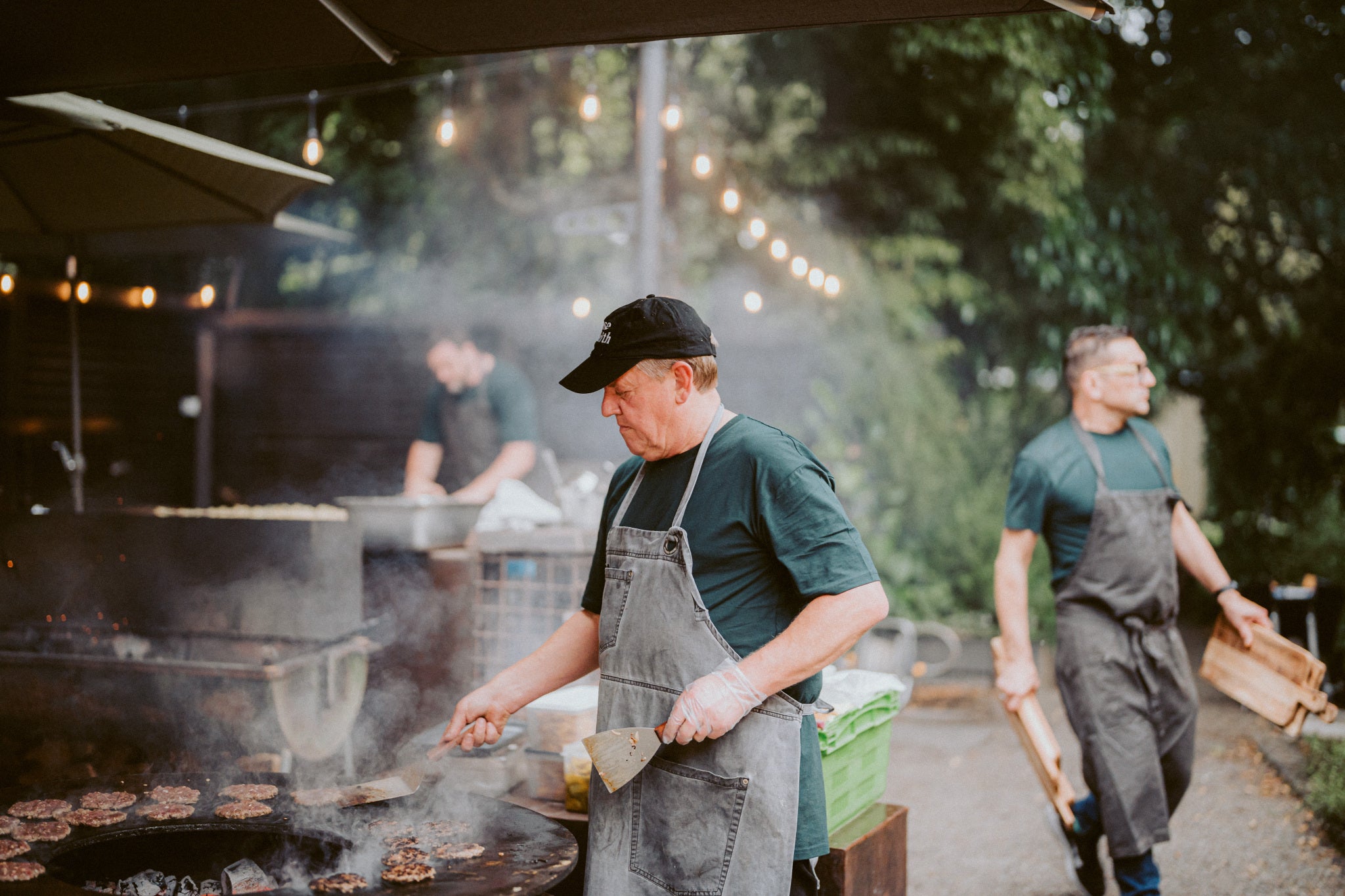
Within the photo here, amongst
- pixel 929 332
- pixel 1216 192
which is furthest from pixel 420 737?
pixel 1216 192

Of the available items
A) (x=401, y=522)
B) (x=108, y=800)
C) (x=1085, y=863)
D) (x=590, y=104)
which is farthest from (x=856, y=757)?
(x=590, y=104)

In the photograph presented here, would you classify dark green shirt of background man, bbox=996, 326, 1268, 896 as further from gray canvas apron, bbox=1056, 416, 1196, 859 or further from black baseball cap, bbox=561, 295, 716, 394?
black baseball cap, bbox=561, 295, 716, 394

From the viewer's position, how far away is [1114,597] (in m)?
4.00

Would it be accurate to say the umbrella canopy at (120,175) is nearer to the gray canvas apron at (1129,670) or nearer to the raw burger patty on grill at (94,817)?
the raw burger patty on grill at (94,817)

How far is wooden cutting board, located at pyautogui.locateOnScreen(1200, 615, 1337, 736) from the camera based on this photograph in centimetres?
360

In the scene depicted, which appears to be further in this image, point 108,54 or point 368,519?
point 368,519

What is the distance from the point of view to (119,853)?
→ 2648 mm

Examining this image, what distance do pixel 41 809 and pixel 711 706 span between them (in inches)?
72.5

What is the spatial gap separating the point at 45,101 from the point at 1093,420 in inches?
159

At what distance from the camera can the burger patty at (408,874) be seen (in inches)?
89.7

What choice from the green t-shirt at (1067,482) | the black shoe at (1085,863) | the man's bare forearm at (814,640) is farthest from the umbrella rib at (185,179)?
the black shoe at (1085,863)

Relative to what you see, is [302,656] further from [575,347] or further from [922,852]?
[575,347]

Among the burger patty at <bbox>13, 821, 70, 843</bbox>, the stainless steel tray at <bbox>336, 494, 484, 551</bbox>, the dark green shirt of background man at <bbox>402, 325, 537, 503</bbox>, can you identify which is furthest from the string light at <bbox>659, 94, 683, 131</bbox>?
the burger patty at <bbox>13, 821, 70, 843</bbox>

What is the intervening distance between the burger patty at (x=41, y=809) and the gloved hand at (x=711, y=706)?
166cm
